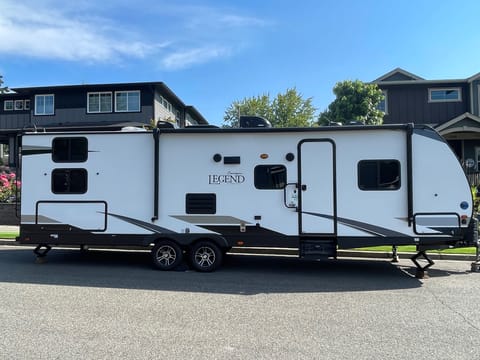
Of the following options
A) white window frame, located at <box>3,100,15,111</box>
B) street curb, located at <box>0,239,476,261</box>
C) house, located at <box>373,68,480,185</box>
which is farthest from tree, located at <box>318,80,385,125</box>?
white window frame, located at <box>3,100,15,111</box>

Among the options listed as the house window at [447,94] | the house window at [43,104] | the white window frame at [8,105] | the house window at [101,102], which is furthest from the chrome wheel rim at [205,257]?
the white window frame at [8,105]

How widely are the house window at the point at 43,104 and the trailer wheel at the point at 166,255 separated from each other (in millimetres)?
23547

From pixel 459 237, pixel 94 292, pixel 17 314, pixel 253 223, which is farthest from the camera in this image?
pixel 253 223

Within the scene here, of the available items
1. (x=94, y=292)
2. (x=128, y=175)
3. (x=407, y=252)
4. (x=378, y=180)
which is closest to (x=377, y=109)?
(x=407, y=252)

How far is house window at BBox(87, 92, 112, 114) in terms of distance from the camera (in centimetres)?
2736

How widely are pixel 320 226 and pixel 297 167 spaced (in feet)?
4.19

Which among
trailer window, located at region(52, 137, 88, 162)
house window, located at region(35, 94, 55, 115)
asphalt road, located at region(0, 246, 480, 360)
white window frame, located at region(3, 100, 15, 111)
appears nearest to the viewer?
asphalt road, located at region(0, 246, 480, 360)

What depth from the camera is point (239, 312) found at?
5.74m

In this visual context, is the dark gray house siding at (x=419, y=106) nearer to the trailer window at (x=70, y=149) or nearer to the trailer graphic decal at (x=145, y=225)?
the trailer graphic decal at (x=145, y=225)

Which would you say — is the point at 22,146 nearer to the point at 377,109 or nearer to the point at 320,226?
the point at 320,226

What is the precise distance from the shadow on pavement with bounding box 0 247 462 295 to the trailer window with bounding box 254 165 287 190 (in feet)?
5.99

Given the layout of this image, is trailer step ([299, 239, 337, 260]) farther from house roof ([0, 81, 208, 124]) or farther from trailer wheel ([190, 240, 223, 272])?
house roof ([0, 81, 208, 124])

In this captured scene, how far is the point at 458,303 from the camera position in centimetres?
626

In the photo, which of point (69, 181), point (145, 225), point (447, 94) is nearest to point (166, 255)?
point (145, 225)
